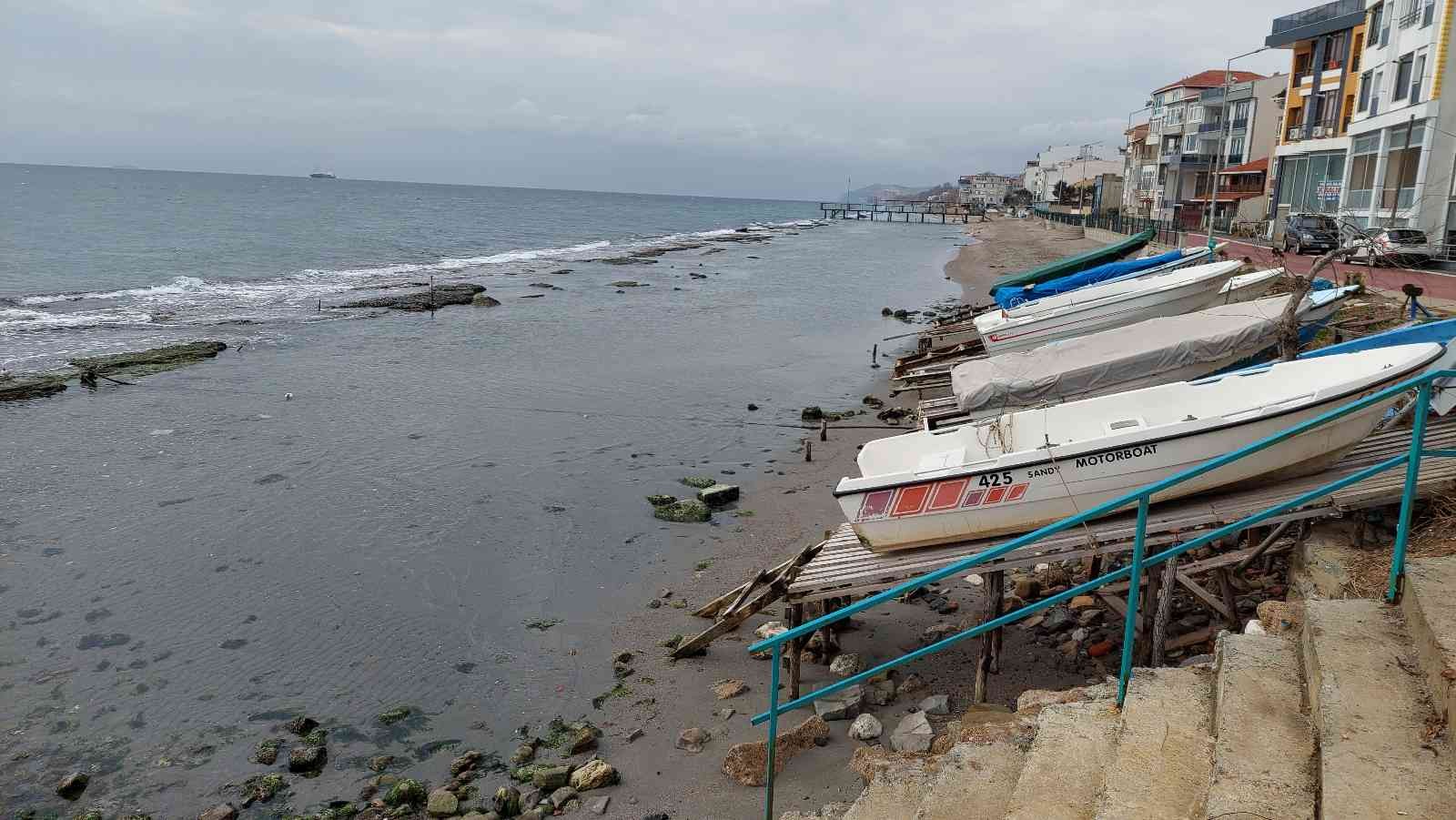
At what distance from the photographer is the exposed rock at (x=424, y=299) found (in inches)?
1480

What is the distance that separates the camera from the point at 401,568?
11664mm

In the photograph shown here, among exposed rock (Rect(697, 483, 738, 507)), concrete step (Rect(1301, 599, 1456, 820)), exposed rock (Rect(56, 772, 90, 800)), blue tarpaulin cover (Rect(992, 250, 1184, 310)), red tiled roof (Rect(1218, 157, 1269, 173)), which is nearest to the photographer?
concrete step (Rect(1301, 599, 1456, 820))

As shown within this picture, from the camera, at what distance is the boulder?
7.17 metres

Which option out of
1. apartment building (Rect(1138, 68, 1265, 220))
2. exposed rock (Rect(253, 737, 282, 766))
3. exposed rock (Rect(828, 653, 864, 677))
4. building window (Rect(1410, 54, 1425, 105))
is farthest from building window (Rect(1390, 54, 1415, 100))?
exposed rock (Rect(253, 737, 282, 766))

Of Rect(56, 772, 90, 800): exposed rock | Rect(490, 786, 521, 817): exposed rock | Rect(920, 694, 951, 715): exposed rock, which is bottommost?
Rect(56, 772, 90, 800): exposed rock

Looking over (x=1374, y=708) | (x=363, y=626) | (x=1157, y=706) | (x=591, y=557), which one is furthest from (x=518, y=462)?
(x=1374, y=708)

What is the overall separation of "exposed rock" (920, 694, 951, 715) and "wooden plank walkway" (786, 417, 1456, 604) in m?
0.99

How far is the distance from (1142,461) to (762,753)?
392 cm

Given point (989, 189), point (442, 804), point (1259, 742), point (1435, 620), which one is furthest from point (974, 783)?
point (989, 189)

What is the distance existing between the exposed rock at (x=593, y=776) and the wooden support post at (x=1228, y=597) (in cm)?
495

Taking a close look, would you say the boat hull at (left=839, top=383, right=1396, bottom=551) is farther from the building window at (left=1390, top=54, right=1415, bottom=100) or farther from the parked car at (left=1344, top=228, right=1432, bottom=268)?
the building window at (left=1390, top=54, right=1415, bottom=100)

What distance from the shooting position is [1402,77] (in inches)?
1305

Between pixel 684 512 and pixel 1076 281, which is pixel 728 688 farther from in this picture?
pixel 1076 281

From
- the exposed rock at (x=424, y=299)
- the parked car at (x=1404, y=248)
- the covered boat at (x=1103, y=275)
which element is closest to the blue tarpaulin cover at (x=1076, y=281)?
the covered boat at (x=1103, y=275)
